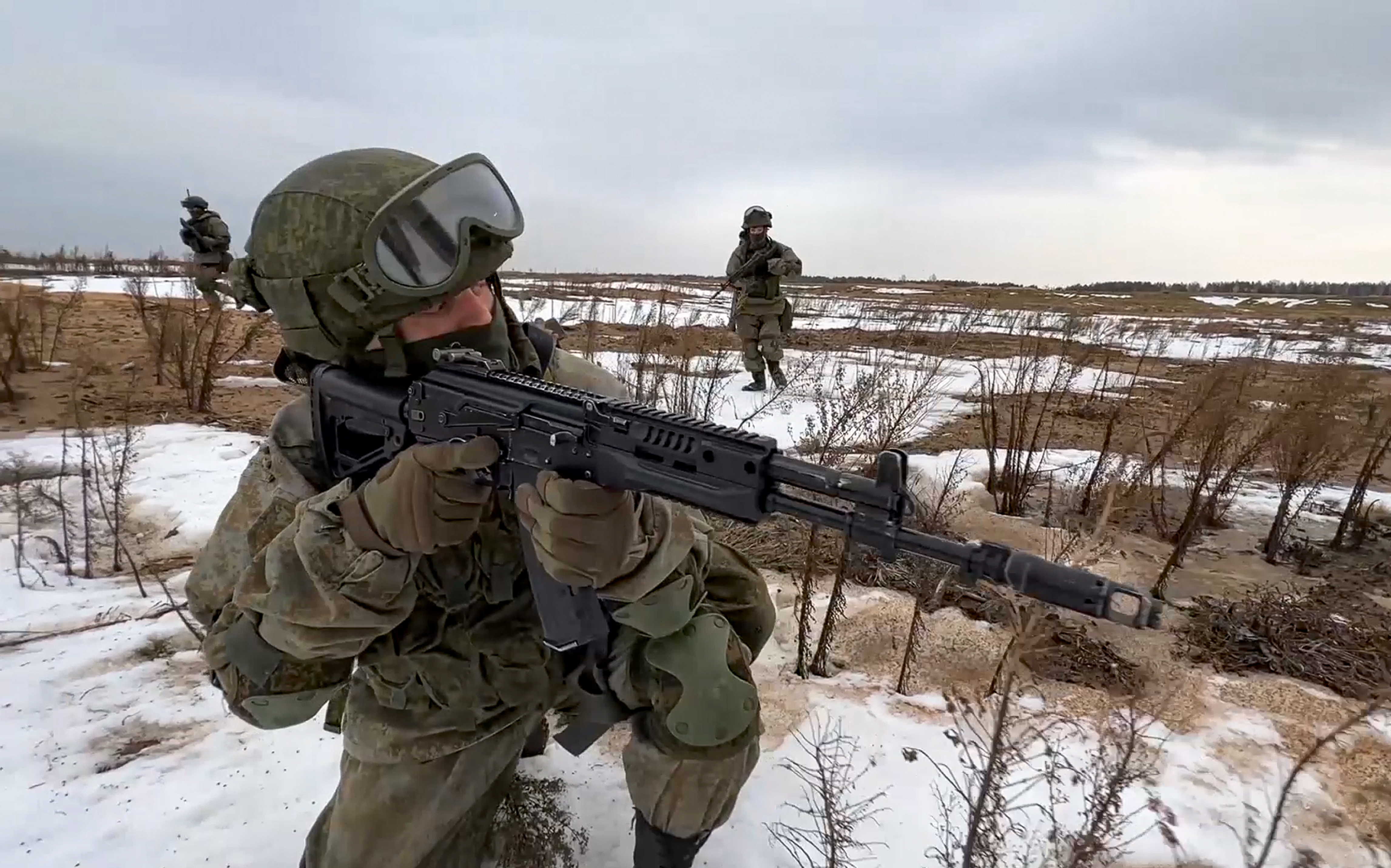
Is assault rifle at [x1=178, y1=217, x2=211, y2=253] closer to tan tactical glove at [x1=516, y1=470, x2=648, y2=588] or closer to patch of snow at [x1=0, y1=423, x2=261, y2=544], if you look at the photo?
patch of snow at [x1=0, y1=423, x2=261, y2=544]

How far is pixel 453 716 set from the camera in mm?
1812

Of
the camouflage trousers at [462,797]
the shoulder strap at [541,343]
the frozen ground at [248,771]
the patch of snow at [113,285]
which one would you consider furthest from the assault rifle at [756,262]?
the patch of snow at [113,285]

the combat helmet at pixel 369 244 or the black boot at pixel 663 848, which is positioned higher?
Answer: the combat helmet at pixel 369 244

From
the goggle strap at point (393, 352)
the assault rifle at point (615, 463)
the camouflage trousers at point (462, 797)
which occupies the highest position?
the goggle strap at point (393, 352)

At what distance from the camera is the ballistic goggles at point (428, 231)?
5.56 feet

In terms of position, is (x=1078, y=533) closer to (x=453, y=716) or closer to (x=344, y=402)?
(x=453, y=716)

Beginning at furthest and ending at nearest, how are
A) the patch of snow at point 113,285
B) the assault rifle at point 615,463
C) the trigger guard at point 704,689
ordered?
1. the patch of snow at point 113,285
2. the trigger guard at point 704,689
3. the assault rifle at point 615,463

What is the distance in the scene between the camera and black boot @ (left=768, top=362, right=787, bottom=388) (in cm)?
848

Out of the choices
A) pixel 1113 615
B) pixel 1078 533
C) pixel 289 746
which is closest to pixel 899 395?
pixel 1078 533

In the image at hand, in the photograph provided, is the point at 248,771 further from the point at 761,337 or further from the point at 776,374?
the point at 761,337

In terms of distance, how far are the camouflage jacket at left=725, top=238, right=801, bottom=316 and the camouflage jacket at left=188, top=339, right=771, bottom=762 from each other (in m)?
7.62

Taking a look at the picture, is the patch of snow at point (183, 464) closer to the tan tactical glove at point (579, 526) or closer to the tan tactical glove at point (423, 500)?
the tan tactical glove at point (423, 500)

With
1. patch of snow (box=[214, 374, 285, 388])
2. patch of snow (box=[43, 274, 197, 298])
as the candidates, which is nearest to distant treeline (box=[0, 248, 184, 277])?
patch of snow (box=[43, 274, 197, 298])

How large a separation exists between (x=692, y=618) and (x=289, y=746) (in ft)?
5.18
